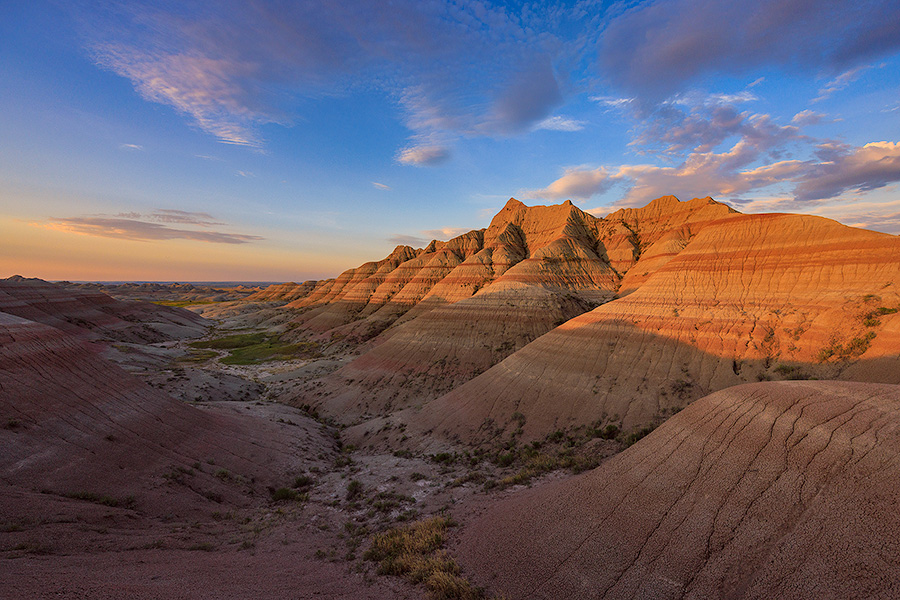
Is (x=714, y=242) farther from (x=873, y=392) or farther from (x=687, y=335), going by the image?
(x=873, y=392)

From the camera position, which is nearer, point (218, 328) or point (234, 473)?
point (234, 473)

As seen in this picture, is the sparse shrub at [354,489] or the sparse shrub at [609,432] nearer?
the sparse shrub at [354,489]

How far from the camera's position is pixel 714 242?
30578 millimetres

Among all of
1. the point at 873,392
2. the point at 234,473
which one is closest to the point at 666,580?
the point at 873,392

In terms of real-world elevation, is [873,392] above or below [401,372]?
above

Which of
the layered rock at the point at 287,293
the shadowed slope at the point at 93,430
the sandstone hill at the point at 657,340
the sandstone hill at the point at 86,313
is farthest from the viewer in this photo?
the layered rock at the point at 287,293

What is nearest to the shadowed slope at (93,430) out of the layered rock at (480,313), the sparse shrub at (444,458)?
the sparse shrub at (444,458)

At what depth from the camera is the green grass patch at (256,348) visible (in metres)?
62.6

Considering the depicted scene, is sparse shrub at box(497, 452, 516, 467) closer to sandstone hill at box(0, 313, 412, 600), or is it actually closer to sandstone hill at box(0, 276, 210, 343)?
sandstone hill at box(0, 313, 412, 600)

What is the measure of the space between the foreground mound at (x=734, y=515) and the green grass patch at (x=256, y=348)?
203 ft

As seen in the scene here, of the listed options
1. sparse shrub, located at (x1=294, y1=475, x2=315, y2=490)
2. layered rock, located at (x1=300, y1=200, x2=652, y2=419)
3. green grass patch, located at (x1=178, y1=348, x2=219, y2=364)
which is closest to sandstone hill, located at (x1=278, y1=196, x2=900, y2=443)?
layered rock, located at (x1=300, y1=200, x2=652, y2=419)

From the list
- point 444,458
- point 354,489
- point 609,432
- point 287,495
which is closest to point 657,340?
point 609,432

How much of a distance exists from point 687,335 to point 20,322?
143 ft

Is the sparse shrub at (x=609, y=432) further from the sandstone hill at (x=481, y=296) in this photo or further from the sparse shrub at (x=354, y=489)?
the sandstone hill at (x=481, y=296)
